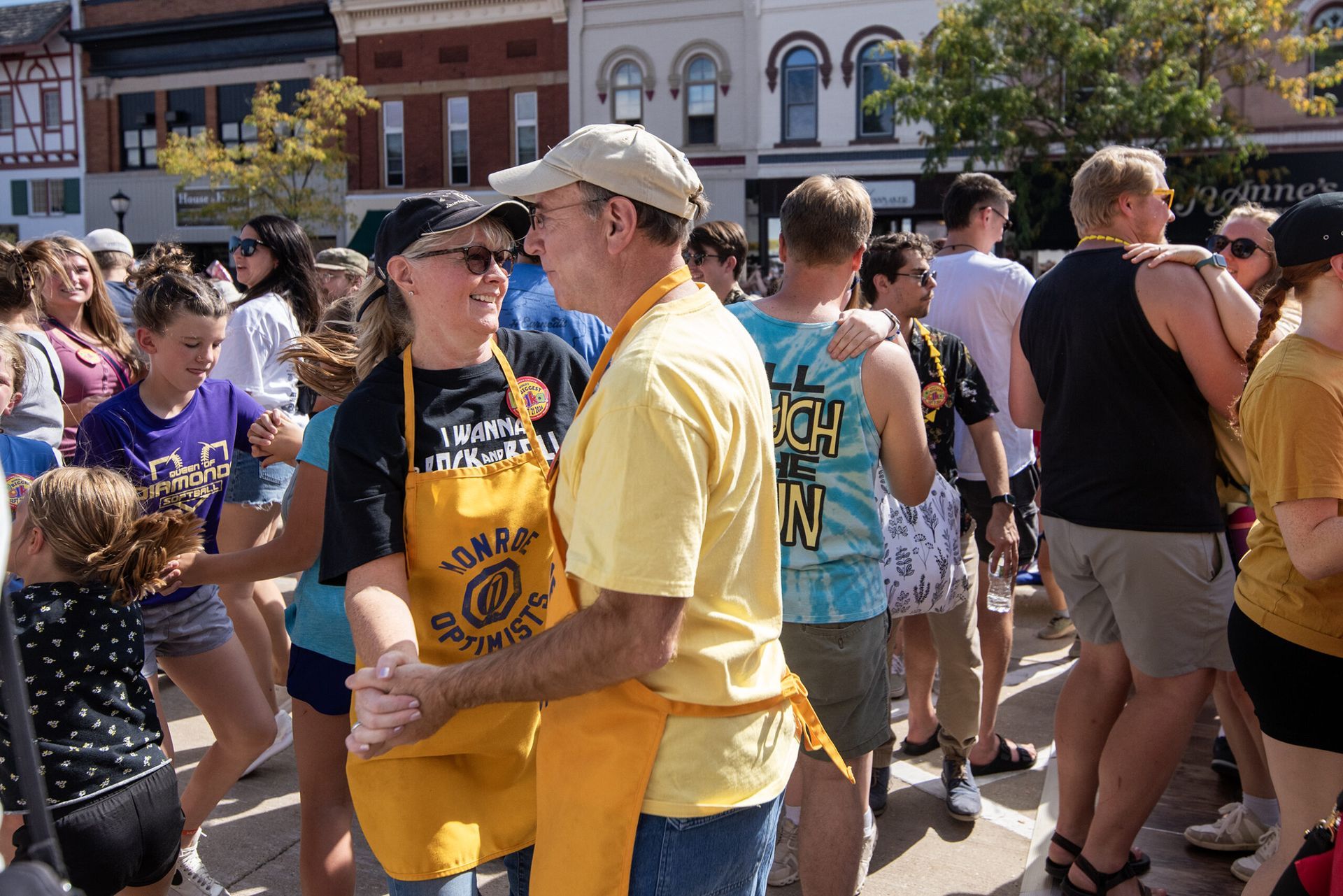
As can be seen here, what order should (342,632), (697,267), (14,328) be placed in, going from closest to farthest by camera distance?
(342,632), (14,328), (697,267)

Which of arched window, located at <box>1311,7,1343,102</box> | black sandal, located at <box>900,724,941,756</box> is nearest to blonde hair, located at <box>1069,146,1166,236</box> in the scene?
black sandal, located at <box>900,724,941,756</box>

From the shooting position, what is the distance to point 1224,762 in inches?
163

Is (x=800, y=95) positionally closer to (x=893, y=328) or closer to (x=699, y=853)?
(x=893, y=328)

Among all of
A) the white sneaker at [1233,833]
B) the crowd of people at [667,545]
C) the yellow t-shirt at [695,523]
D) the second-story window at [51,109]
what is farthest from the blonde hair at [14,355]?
the second-story window at [51,109]

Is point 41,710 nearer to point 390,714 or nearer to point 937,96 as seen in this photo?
point 390,714

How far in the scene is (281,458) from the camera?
3.15 m

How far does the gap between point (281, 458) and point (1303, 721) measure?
8.80 feet

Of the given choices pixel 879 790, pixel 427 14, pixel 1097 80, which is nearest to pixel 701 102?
pixel 427 14

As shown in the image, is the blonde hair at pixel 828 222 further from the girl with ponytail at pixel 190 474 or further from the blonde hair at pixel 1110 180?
the girl with ponytail at pixel 190 474

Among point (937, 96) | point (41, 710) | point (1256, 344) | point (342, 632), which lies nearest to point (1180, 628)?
point (1256, 344)

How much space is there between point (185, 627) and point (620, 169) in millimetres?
2285

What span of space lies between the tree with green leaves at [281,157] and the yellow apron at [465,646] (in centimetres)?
2508

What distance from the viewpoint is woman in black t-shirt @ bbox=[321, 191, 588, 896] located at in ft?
6.81

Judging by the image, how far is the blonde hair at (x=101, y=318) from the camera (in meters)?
5.01
